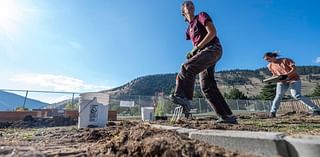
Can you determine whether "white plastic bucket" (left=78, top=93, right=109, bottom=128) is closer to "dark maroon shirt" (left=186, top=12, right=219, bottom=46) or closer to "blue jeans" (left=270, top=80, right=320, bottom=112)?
"dark maroon shirt" (left=186, top=12, right=219, bottom=46)

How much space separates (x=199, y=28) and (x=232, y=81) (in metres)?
75.0

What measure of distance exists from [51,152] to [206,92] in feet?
5.67

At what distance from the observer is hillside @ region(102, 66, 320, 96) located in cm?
6593

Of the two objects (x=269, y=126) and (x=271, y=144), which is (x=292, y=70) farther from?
(x=271, y=144)

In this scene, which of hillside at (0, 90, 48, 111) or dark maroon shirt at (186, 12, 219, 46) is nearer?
dark maroon shirt at (186, 12, 219, 46)

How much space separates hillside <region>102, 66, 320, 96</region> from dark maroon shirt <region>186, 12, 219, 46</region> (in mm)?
59557

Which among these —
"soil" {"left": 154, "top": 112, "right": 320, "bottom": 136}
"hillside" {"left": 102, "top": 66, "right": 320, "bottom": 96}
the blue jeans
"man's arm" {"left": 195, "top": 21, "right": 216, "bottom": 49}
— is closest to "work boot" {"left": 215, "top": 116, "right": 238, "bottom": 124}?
"soil" {"left": 154, "top": 112, "right": 320, "bottom": 136}

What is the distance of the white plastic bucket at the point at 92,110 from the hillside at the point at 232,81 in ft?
193

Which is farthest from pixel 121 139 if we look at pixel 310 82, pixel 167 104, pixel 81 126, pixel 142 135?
pixel 310 82

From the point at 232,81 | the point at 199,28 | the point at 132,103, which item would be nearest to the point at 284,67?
the point at 199,28

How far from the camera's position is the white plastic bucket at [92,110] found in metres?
3.58

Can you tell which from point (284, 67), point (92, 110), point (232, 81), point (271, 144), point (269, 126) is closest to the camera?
point (271, 144)

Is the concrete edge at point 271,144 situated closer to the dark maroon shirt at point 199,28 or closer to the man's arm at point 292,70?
the dark maroon shirt at point 199,28

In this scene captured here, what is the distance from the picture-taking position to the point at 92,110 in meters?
3.65
